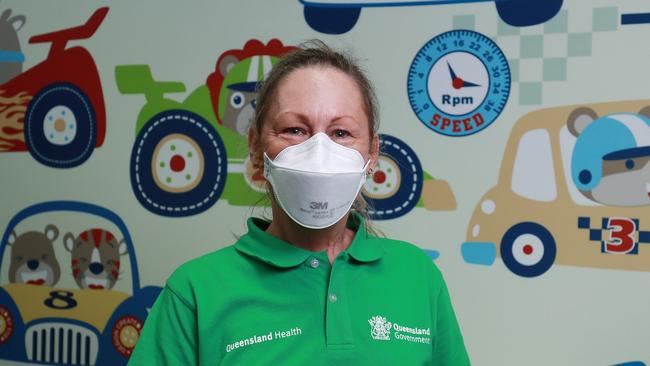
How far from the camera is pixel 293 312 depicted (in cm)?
105

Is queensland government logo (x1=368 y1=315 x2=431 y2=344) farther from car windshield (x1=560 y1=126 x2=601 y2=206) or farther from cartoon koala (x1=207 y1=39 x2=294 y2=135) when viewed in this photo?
cartoon koala (x1=207 y1=39 x2=294 y2=135)

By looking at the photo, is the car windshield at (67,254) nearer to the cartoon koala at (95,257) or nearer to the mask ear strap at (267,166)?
the cartoon koala at (95,257)

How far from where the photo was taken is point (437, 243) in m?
1.78

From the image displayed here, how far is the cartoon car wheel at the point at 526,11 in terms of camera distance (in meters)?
1.67

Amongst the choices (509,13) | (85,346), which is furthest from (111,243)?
(509,13)

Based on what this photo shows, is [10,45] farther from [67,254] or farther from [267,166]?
[267,166]

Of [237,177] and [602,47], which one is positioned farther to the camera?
[237,177]

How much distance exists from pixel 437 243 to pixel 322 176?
0.81m

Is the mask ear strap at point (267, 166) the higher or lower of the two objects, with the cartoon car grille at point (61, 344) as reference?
higher

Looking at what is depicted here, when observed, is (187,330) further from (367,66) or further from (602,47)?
(602,47)

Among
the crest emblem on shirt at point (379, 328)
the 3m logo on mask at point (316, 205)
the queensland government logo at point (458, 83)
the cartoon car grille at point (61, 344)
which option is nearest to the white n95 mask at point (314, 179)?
the 3m logo on mask at point (316, 205)

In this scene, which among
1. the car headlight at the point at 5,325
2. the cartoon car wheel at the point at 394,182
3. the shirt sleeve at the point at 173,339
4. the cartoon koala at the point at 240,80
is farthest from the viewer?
the car headlight at the point at 5,325

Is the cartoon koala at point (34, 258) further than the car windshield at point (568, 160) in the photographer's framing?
Yes

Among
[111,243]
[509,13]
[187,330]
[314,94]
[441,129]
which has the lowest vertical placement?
[111,243]
